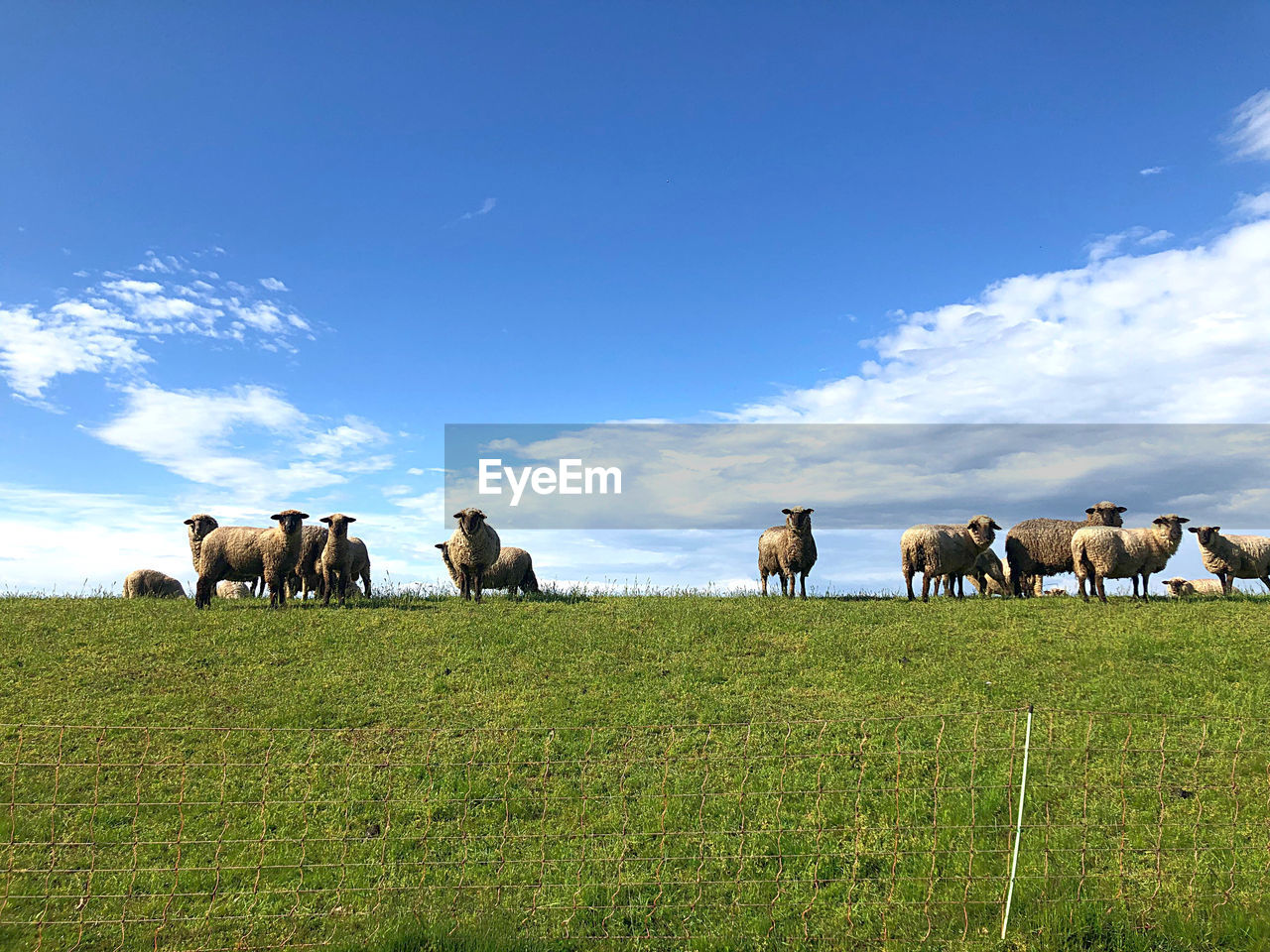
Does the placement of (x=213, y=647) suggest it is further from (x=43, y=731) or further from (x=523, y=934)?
(x=523, y=934)

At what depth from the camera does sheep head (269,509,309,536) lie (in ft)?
73.6

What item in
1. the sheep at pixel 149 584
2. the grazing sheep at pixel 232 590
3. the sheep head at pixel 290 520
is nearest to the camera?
the sheep head at pixel 290 520

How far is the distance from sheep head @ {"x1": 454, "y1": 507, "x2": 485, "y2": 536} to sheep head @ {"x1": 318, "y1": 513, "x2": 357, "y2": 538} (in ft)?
11.3

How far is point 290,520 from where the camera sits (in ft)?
73.8

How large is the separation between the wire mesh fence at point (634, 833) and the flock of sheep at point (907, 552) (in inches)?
432

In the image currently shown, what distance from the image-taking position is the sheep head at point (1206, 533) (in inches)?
999

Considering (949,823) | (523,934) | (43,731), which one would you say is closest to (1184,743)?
(949,823)

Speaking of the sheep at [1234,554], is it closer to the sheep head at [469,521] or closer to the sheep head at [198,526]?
the sheep head at [469,521]

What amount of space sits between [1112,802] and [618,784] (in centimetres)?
628

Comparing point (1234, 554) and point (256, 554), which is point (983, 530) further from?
point (256, 554)

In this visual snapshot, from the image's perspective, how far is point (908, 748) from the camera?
35.4 feet

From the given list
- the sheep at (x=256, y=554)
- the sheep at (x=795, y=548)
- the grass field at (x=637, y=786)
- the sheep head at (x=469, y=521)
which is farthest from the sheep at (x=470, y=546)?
the sheep at (x=795, y=548)

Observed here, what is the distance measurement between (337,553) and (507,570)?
8.90 meters

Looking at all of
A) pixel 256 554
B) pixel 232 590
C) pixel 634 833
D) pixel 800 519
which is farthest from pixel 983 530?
pixel 232 590
